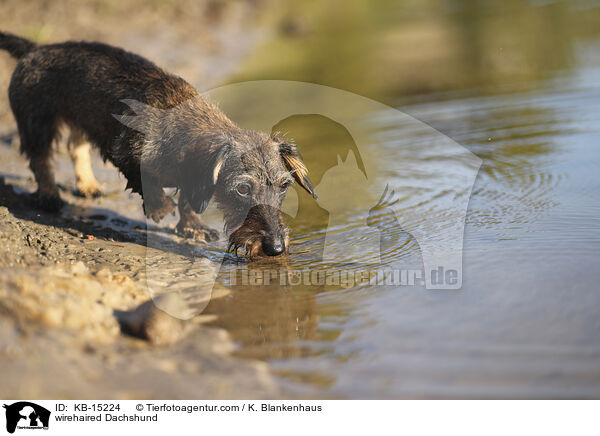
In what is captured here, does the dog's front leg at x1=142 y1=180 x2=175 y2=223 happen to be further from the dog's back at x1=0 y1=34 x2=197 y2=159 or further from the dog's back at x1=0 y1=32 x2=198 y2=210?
the dog's back at x1=0 y1=34 x2=197 y2=159

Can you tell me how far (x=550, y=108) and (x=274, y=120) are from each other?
405 cm

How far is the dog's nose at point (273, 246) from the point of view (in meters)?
4.52

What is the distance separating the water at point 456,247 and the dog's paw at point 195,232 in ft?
2.55

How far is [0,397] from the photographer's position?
282 cm

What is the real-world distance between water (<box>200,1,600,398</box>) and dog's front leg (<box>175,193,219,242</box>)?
0.80m

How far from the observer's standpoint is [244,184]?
15.6 ft

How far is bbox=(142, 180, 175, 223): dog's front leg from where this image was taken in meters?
5.39

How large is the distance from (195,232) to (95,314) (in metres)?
2.23

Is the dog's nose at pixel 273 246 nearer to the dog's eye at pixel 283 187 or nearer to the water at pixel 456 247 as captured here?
Answer: the water at pixel 456 247
